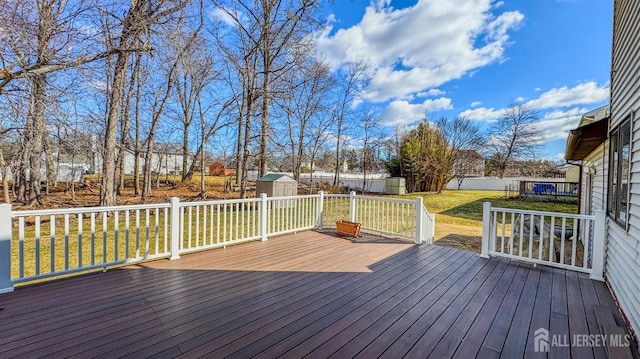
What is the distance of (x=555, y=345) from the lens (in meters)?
2.07

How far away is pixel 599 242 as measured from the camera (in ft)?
11.5

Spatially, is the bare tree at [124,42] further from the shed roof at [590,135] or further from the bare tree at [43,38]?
the shed roof at [590,135]

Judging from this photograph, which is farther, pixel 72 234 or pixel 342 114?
pixel 342 114

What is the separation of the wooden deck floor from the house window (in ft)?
3.10

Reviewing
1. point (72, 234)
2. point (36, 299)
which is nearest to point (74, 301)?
point (36, 299)

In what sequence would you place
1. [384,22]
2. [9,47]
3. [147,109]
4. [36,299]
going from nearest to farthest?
[36,299] < [9,47] < [384,22] < [147,109]

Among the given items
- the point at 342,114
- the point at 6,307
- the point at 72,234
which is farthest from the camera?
the point at 342,114

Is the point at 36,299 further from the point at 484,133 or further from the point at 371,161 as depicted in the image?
the point at 484,133

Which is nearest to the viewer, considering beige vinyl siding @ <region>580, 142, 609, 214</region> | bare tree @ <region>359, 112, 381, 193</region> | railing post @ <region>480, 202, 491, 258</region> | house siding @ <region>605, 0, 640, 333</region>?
house siding @ <region>605, 0, 640, 333</region>

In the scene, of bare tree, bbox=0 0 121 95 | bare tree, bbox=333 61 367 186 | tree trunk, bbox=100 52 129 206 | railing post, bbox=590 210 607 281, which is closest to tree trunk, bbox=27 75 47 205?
bare tree, bbox=0 0 121 95

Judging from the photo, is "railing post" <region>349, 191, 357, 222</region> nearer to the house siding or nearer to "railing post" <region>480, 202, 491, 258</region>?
"railing post" <region>480, 202, 491, 258</region>

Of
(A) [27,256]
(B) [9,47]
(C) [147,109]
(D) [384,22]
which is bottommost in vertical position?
(A) [27,256]

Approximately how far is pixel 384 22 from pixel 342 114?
7.15 m

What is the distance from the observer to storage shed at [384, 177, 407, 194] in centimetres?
1877
